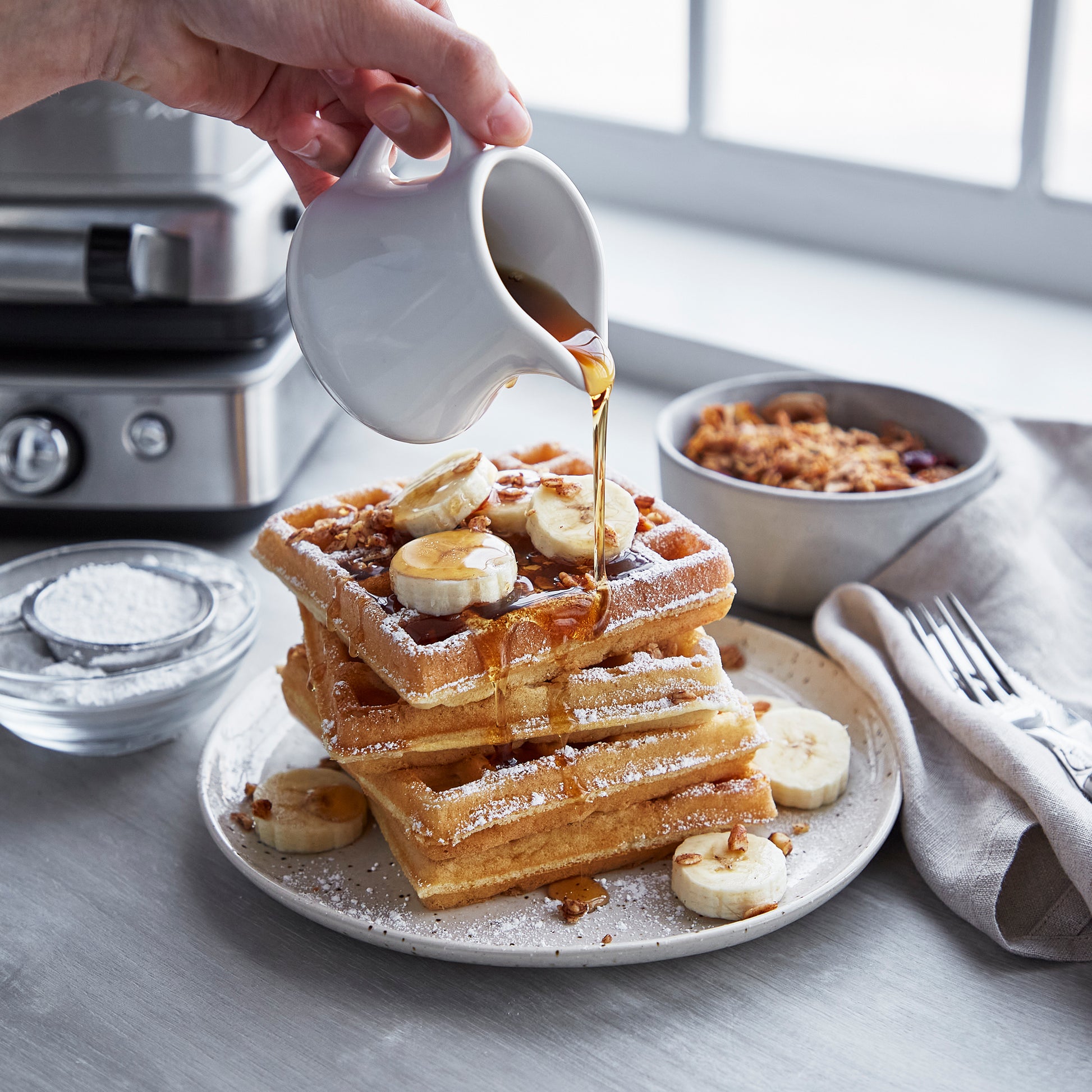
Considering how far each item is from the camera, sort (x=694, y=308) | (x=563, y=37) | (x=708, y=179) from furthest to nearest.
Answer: (x=563, y=37), (x=708, y=179), (x=694, y=308)

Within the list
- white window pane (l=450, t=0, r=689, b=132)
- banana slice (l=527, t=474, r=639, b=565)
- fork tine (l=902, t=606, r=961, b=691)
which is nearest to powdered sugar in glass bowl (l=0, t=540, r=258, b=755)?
banana slice (l=527, t=474, r=639, b=565)

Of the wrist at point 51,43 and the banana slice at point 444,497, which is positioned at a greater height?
the wrist at point 51,43

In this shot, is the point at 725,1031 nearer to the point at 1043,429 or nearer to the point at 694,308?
the point at 1043,429

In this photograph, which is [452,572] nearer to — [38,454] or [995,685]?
[995,685]

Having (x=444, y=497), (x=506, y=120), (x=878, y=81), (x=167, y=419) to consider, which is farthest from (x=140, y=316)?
(x=878, y=81)

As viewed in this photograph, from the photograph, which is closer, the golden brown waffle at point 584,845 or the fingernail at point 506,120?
the fingernail at point 506,120

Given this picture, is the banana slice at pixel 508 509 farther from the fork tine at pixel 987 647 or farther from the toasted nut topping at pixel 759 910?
the fork tine at pixel 987 647

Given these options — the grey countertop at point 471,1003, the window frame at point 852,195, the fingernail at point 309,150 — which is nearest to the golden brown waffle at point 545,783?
the grey countertop at point 471,1003

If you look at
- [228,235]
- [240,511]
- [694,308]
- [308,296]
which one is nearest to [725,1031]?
[308,296]
